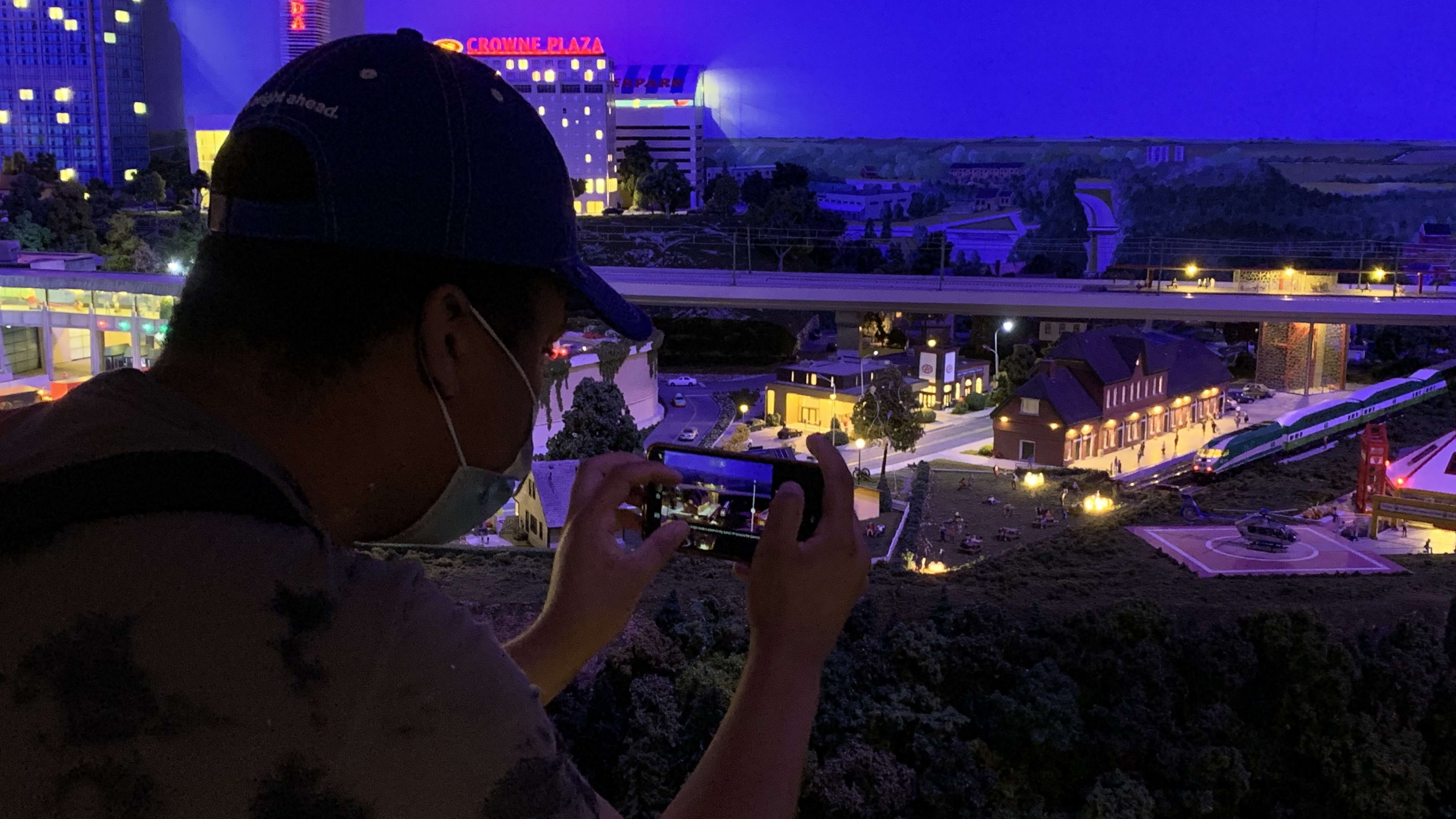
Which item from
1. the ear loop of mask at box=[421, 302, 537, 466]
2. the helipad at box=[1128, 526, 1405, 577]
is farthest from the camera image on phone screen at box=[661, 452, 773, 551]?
the helipad at box=[1128, 526, 1405, 577]

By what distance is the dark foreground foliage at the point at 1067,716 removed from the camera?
2152 mm

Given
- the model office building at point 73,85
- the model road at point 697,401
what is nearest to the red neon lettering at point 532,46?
the model office building at point 73,85

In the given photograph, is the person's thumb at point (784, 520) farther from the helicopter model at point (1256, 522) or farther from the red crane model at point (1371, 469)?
the red crane model at point (1371, 469)

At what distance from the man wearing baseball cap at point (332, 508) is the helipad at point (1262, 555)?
301cm

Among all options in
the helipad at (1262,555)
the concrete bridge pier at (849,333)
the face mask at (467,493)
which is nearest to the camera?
the face mask at (467,493)

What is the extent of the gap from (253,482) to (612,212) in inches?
639

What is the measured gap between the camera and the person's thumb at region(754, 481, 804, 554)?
1.81 feet

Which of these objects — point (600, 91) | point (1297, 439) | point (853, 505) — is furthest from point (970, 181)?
point (853, 505)

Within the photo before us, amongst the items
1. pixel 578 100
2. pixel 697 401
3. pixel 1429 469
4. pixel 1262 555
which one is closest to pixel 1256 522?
pixel 1262 555

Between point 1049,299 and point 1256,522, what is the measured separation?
319 centimetres

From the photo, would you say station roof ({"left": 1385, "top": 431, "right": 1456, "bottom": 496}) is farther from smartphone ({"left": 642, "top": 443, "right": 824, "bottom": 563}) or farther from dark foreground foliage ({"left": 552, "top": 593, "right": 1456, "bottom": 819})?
smartphone ({"left": 642, "top": 443, "right": 824, "bottom": 563})

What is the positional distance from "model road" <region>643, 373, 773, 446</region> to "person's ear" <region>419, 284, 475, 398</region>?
6.34m

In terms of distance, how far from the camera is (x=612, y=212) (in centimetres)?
1625

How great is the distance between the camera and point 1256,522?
3584 mm
